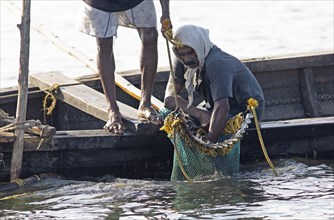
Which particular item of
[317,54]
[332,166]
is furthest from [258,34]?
[332,166]

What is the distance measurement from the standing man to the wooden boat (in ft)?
0.45

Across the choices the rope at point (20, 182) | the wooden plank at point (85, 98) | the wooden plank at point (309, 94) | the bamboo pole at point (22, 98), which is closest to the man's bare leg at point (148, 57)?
the wooden plank at point (85, 98)

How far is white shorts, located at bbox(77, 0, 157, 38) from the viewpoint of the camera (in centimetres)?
913

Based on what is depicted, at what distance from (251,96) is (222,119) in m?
0.43

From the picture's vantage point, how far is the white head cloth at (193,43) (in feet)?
28.3

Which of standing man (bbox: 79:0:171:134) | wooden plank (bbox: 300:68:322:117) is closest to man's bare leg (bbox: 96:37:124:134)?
standing man (bbox: 79:0:171:134)

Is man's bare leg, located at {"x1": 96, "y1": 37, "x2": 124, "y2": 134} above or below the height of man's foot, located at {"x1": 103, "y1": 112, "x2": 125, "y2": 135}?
above

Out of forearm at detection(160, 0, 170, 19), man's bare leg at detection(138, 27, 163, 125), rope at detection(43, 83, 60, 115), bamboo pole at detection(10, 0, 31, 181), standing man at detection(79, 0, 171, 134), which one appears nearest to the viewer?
bamboo pole at detection(10, 0, 31, 181)

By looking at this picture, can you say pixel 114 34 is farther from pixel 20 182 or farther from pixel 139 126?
pixel 20 182

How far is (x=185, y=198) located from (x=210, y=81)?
94 centimetres

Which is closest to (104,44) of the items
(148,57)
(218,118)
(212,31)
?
(148,57)

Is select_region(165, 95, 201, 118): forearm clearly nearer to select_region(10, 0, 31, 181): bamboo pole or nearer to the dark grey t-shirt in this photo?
the dark grey t-shirt

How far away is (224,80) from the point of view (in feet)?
28.5

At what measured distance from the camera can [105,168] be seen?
29.8 ft
